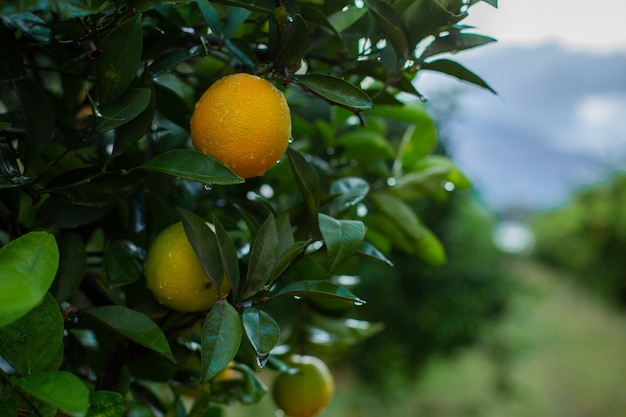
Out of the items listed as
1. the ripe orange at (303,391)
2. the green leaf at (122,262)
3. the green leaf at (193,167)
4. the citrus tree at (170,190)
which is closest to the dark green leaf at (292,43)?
the citrus tree at (170,190)

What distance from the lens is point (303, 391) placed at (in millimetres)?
730

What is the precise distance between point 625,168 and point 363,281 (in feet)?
9.97

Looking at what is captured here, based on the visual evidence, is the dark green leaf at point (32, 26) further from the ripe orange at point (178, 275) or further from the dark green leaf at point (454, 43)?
the dark green leaf at point (454, 43)

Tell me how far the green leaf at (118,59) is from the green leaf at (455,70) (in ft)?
0.81

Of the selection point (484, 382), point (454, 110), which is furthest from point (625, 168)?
point (454, 110)

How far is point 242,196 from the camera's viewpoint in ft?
2.05

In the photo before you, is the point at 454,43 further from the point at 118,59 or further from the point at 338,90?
the point at 118,59

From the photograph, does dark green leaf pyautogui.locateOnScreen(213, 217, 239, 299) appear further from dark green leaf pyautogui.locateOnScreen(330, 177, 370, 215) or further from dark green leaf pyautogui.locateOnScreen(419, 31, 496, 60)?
dark green leaf pyautogui.locateOnScreen(419, 31, 496, 60)

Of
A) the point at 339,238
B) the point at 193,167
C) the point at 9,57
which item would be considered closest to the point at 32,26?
the point at 9,57

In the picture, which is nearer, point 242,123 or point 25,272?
point 25,272

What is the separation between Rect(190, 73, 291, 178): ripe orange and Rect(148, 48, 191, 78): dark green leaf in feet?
0.11

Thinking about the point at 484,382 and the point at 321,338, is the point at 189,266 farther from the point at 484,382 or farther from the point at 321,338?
the point at 484,382

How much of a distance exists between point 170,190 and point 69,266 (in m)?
0.13

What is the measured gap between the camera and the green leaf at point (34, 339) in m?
0.36
